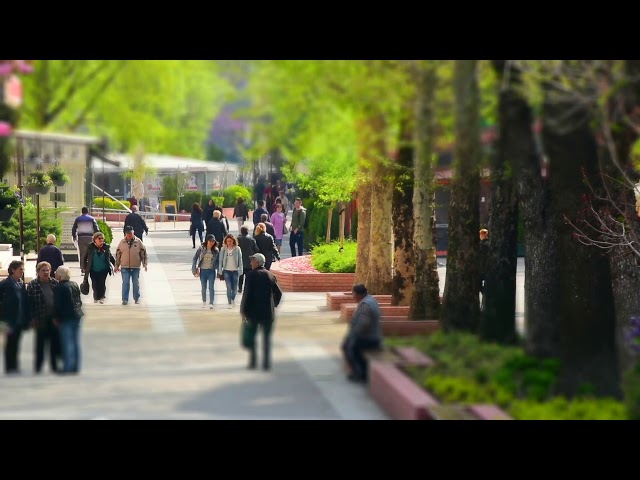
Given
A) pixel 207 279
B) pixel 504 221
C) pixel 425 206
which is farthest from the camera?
pixel 504 221

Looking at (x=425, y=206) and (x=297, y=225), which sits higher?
(x=425, y=206)

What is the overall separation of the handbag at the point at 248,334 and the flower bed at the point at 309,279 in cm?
88

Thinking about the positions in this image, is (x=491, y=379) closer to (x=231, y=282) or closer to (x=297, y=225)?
(x=231, y=282)

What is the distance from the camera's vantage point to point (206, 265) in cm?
694

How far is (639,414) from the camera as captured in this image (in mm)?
6773

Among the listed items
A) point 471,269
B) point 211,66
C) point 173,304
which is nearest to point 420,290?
point 471,269

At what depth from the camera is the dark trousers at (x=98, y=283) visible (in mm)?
7195

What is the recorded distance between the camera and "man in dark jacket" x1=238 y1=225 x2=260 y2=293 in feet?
24.1

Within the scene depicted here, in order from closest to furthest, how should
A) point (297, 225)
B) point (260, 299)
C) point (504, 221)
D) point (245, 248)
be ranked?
point (260, 299) < point (245, 248) < point (297, 225) < point (504, 221)

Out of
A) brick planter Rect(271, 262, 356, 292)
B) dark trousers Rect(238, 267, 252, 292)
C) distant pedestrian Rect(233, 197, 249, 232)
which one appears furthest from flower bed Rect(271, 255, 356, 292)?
distant pedestrian Rect(233, 197, 249, 232)

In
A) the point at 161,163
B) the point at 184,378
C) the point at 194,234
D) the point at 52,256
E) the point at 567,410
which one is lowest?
the point at 567,410

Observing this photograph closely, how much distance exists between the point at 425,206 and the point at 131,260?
1.95 m

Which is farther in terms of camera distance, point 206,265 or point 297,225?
point 297,225

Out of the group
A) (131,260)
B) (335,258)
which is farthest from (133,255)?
(335,258)
